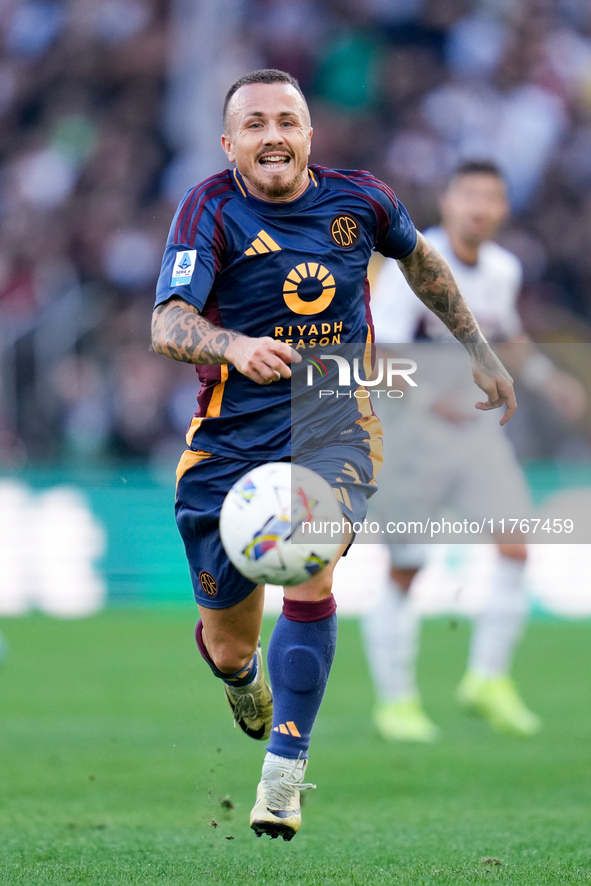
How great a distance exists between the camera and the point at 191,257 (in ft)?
13.6

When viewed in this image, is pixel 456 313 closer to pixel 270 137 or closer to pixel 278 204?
pixel 278 204

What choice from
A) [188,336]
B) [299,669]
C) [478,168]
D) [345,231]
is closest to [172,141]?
[478,168]

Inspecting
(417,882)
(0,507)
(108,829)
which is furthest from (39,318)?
(417,882)

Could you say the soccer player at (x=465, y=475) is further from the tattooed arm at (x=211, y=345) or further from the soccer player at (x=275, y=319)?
the tattooed arm at (x=211, y=345)

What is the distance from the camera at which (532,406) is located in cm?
1152

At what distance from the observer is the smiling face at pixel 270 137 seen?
14.0ft

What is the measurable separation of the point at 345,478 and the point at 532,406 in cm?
752

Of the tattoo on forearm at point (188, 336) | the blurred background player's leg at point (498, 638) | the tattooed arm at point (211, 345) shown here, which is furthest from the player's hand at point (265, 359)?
the blurred background player's leg at point (498, 638)

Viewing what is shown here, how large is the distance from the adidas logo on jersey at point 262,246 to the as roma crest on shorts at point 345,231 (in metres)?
0.21

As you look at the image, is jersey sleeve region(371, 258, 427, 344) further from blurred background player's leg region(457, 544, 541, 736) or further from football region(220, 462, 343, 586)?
football region(220, 462, 343, 586)

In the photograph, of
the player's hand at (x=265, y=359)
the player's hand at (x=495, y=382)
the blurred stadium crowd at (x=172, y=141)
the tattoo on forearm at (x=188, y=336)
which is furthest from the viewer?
the blurred stadium crowd at (x=172, y=141)

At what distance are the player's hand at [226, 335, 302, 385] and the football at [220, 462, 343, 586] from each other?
1.02 ft

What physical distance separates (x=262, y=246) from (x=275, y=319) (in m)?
0.23

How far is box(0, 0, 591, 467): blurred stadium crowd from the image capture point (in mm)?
12375
